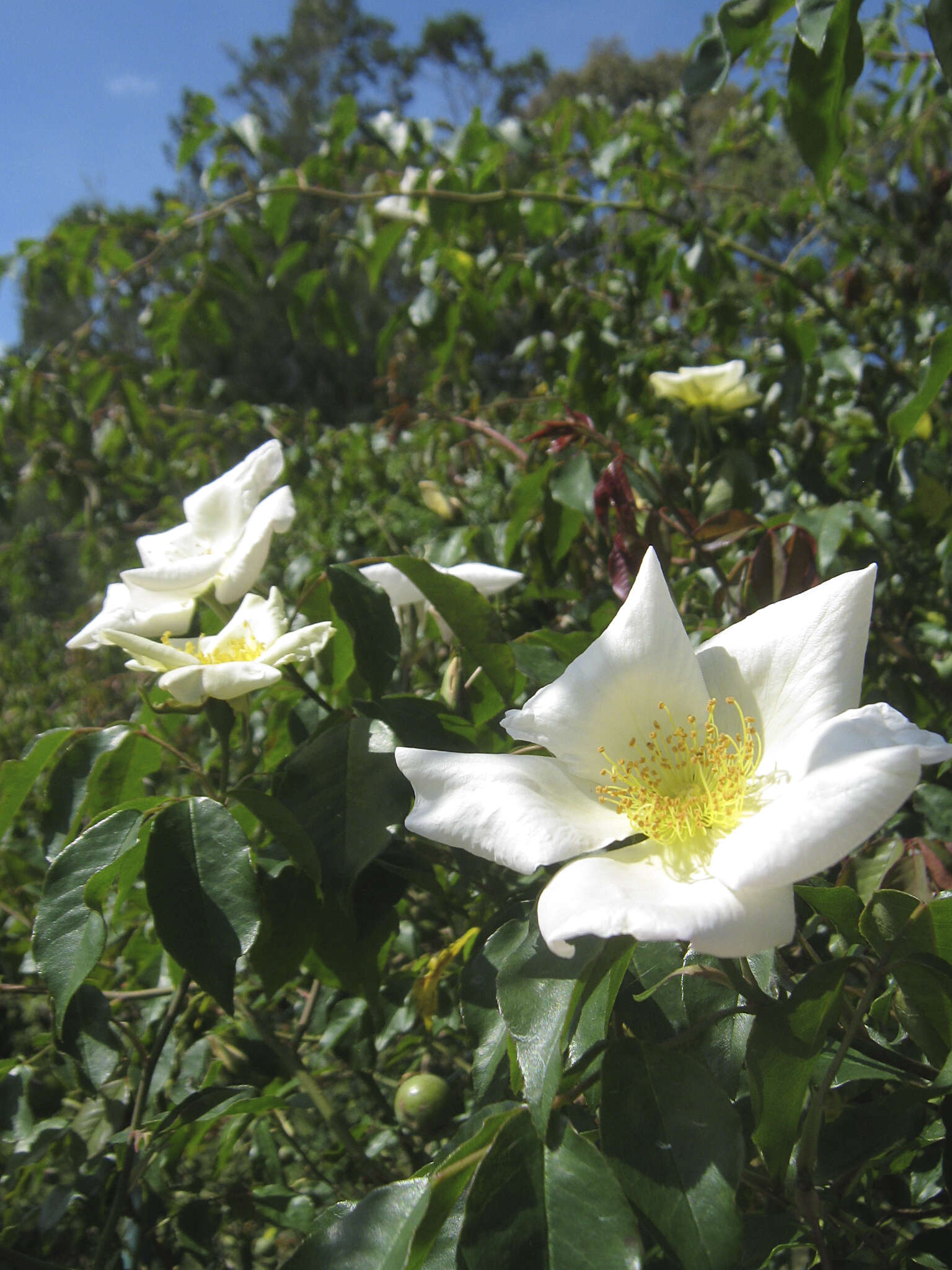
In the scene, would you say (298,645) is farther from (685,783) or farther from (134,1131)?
(134,1131)

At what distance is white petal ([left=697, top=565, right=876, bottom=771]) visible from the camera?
692 millimetres

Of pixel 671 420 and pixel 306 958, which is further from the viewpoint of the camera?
pixel 671 420

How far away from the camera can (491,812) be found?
66cm

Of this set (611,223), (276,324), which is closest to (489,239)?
(611,223)

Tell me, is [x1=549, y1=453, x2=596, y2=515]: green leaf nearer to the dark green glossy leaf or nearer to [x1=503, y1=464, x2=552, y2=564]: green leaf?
[x1=503, y1=464, x2=552, y2=564]: green leaf

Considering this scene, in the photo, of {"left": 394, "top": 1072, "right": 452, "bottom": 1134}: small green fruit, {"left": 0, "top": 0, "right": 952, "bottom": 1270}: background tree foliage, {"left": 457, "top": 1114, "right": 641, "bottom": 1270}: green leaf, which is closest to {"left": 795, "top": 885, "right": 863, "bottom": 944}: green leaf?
{"left": 0, "top": 0, "right": 952, "bottom": 1270}: background tree foliage

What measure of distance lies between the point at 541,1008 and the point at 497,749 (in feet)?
1.11

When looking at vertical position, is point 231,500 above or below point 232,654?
above

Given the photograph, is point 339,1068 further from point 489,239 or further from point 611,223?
point 611,223

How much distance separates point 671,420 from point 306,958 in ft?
3.52

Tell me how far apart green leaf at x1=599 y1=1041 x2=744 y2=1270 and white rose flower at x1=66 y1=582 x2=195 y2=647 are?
0.67 metres

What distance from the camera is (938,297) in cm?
207

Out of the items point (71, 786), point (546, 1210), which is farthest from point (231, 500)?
point (546, 1210)

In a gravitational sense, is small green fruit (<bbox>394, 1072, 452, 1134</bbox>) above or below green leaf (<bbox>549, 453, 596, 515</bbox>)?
below
